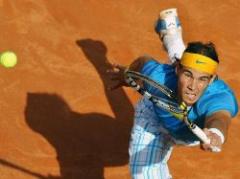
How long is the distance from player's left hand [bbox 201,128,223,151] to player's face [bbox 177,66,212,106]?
65 centimetres

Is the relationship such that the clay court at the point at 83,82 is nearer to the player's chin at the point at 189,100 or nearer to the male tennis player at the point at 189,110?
the male tennis player at the point at 189,110

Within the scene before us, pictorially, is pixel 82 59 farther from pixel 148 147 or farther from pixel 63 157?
pixel 148 147

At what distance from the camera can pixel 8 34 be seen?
987 cm

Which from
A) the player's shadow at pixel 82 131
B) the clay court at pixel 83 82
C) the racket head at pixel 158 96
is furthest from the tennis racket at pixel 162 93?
the clay court at pixel 83 82

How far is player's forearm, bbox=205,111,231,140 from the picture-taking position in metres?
5.22

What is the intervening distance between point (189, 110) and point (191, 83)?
1.27ft

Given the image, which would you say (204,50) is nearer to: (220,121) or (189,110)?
(189,110)

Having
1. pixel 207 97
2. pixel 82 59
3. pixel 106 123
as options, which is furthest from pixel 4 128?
pixel 207 97

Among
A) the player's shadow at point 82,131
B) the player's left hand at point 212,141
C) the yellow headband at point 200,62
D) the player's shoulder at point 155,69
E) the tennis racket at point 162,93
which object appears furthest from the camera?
the player's shadow at point 82,131

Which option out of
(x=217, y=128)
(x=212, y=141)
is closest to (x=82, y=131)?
(x=217, y=128)

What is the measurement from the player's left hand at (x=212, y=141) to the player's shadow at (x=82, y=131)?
3.01 metres

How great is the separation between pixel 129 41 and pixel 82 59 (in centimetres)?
91

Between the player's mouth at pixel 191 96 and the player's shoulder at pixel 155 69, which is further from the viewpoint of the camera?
the player's shoulder at pixel 155 69

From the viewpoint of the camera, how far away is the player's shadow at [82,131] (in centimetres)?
788
